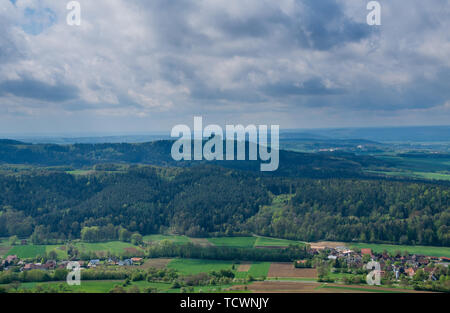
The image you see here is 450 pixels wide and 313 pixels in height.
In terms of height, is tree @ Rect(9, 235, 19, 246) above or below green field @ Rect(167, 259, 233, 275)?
above

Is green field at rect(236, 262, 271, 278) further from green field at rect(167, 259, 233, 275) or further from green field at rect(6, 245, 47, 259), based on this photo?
green field at rect(6, 245, 47, 259)

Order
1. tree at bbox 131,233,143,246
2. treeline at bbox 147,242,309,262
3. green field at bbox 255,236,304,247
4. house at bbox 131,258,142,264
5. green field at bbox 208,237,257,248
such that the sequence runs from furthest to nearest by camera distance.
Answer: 1. tree at bbox 131,233,143,246
2. green field at bbox 255,236,304,247
3. green field at bbox 208,237,257,248
4. treeline at bbox 147,242,309,262
5. house at bbox 131,258,142,264

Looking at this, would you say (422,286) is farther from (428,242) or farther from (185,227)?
(185,227)

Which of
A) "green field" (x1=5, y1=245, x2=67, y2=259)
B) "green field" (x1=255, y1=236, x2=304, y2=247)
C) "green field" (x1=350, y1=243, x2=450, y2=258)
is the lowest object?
"green field" (x1=5, y1=245, x2=67, y2=259)

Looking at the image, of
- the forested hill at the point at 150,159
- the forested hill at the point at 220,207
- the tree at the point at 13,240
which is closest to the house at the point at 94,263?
the forested hill at the point at 220,207

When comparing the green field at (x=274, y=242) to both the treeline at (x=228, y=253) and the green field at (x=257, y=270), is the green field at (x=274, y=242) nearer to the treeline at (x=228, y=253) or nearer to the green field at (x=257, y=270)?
the treeline at (x=228, y=253)

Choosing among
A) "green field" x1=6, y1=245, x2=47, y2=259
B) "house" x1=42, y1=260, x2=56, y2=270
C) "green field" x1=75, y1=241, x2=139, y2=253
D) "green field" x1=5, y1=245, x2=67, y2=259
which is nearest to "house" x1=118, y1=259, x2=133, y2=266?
"green field" x1=75, y1=241, x2=139, y2=253
